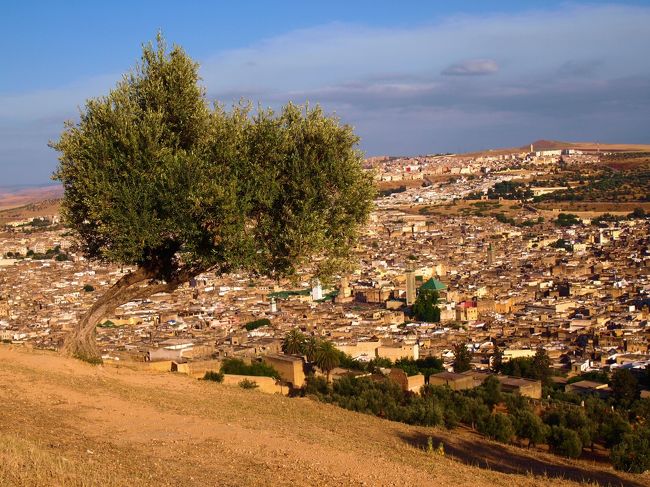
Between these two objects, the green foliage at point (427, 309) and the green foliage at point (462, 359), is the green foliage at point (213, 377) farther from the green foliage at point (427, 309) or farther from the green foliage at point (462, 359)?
the green foliage at point (427, 309)

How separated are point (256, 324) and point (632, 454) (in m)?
26.9

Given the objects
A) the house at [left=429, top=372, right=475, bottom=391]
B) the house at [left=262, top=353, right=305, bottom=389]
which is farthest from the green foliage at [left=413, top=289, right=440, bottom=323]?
the house at [left=262, top=353, right=305, bottom=389]

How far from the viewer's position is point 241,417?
36.4 feet

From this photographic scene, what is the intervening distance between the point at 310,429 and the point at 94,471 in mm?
4211

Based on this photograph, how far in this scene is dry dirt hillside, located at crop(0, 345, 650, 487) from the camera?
764 cm

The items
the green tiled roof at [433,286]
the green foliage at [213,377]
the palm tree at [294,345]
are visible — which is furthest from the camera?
the green tiled roof at [433,286]

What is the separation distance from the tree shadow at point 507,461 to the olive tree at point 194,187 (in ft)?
10.6

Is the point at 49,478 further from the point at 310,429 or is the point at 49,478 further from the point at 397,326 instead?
the point at 397,326

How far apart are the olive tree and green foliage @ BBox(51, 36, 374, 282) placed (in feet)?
0.07

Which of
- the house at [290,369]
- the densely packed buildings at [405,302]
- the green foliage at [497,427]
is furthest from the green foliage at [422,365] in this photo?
the green foliage at [497,427]

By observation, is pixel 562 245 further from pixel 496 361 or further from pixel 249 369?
pixel 249 369

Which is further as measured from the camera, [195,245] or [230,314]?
[230,314]

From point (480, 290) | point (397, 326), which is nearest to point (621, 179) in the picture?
point (480, 290)

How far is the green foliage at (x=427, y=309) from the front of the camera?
45.4 metres
